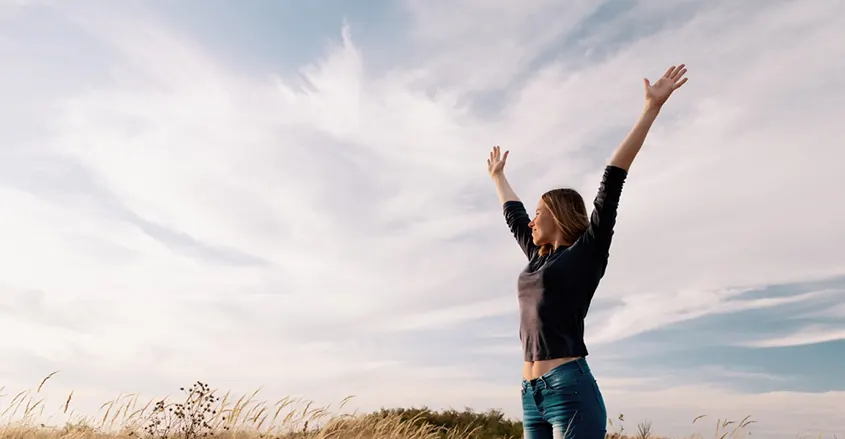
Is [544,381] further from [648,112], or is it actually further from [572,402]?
[648,112]

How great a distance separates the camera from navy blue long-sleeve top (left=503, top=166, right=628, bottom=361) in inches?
163

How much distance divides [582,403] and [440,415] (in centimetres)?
1103

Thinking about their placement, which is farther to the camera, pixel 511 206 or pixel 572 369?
pixel 511 206

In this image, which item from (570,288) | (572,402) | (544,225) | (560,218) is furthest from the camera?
(544,225)

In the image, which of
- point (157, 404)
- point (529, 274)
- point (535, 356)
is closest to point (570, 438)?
point (535, 356)

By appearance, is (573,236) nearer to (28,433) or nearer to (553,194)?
(553,194)

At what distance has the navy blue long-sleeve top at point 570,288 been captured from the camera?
4.14m

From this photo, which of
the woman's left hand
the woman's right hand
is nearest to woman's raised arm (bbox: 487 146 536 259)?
the woman's right hand

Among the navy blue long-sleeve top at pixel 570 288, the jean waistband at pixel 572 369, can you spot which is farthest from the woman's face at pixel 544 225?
the jean waistband at pixel 572 369

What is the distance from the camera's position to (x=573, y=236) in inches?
176

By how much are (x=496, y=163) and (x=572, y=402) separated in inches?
117

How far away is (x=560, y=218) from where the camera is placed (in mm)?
4465

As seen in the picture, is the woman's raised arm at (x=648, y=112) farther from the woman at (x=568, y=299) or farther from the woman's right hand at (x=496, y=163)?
the woman's right hand at (x=496, y=163)

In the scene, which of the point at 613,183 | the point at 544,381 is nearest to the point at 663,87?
the point at 613,183
